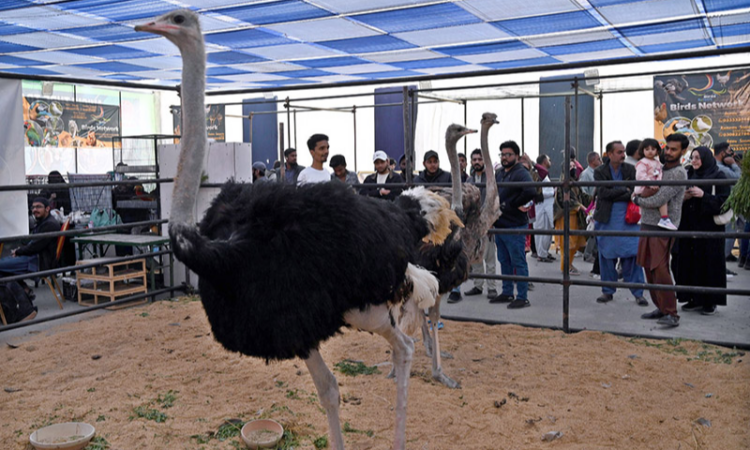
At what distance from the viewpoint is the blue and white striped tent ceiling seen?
20.2ft

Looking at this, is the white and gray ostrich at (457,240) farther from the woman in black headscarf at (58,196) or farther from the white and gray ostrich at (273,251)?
the woman in black headscarf at (58,196)

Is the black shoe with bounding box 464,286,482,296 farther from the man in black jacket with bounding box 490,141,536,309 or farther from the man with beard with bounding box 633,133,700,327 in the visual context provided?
the man with beard with bounding box 633,133,700,327

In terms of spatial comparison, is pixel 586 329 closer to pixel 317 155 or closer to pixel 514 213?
pixel 514 213

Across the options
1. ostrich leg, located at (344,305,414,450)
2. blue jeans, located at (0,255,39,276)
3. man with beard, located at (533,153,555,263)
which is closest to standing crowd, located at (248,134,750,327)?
man with beard, located at (533,153,555,263)

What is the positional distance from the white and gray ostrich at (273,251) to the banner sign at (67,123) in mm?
13373

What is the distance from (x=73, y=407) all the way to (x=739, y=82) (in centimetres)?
880

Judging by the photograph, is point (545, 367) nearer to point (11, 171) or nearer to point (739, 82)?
point (11, 171)

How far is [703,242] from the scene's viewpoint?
5.28m

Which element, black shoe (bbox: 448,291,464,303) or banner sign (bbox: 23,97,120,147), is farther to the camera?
banner sign (bbox: 23,97,120,147)

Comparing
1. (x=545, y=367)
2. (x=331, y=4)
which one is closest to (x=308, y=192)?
(x=545, y=367)

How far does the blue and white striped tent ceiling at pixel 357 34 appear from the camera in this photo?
616 centimetres

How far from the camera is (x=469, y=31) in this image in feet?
24.1

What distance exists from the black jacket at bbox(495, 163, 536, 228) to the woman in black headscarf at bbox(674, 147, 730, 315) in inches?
50.6

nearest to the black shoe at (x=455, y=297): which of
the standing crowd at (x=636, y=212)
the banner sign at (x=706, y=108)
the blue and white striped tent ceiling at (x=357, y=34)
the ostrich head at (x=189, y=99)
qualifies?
the standing crowd at (x=636, y=212)
